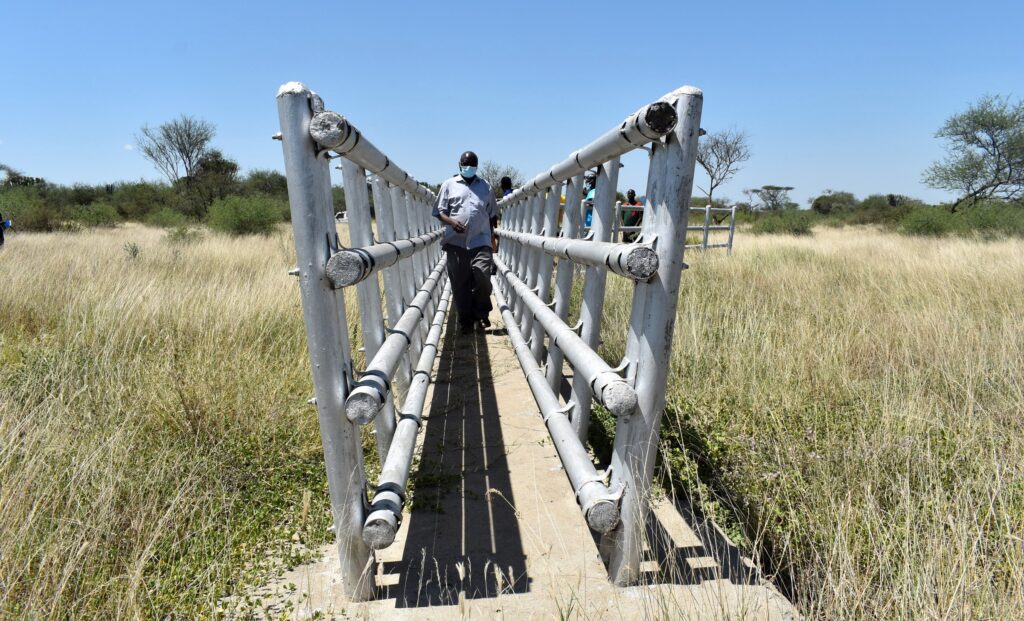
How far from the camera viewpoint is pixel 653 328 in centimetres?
200

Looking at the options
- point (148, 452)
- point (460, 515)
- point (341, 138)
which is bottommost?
point (460, 515)

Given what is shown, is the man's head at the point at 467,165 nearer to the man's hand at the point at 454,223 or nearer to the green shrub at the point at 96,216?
the man's hand at the point at 454,223

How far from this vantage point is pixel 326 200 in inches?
79.0

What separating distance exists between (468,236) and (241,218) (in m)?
17.3

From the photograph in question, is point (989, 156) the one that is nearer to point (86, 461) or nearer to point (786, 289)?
point (786, 289)

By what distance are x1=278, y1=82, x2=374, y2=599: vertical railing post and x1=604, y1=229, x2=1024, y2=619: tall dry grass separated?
1.13m

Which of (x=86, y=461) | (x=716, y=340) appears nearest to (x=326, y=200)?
(x=86, y=461)

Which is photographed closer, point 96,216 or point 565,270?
point 565,270

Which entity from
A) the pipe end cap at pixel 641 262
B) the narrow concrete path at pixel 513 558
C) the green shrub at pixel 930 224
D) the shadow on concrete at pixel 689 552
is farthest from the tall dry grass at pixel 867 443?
the green shrub at pixel 930 224

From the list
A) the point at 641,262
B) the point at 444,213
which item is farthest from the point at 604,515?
the point at 444,213

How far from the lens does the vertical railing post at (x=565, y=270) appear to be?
323 cm

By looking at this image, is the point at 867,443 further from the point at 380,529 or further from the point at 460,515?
the point at 380,529

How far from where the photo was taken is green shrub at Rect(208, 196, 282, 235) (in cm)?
2091

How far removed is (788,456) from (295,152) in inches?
95.3
